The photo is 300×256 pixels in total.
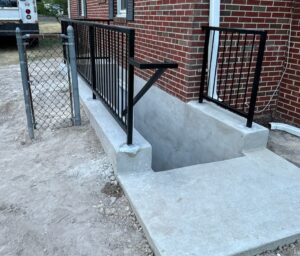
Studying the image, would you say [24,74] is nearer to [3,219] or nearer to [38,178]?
[38,178]

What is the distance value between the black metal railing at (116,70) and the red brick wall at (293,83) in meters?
1.84

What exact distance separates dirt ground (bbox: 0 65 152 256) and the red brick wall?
212 centimetres

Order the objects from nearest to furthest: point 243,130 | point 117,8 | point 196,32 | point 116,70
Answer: point 243,130 → point 116,70 → point 196,32 → point 117,8

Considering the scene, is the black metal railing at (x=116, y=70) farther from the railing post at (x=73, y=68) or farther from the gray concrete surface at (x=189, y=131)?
the gray concrete surface at (x=189, y=131)

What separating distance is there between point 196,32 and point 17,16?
9.12 meters

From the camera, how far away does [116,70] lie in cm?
323

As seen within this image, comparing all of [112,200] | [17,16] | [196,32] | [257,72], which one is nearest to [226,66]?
[196,32]

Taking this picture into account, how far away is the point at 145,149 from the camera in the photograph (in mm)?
2770

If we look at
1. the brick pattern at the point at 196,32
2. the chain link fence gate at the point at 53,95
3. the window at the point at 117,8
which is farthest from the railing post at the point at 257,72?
the window at the point at 117,8

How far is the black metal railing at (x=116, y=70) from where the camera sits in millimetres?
2520

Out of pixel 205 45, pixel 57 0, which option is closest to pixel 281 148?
pixel 205 45

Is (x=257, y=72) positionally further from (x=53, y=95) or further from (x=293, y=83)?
(x=53, y=95)

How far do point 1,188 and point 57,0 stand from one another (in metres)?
19.5

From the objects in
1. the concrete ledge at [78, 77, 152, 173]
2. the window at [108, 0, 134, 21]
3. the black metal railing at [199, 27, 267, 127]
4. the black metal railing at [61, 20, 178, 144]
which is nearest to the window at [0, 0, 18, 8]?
the window at [108, 0, 134, 21]
